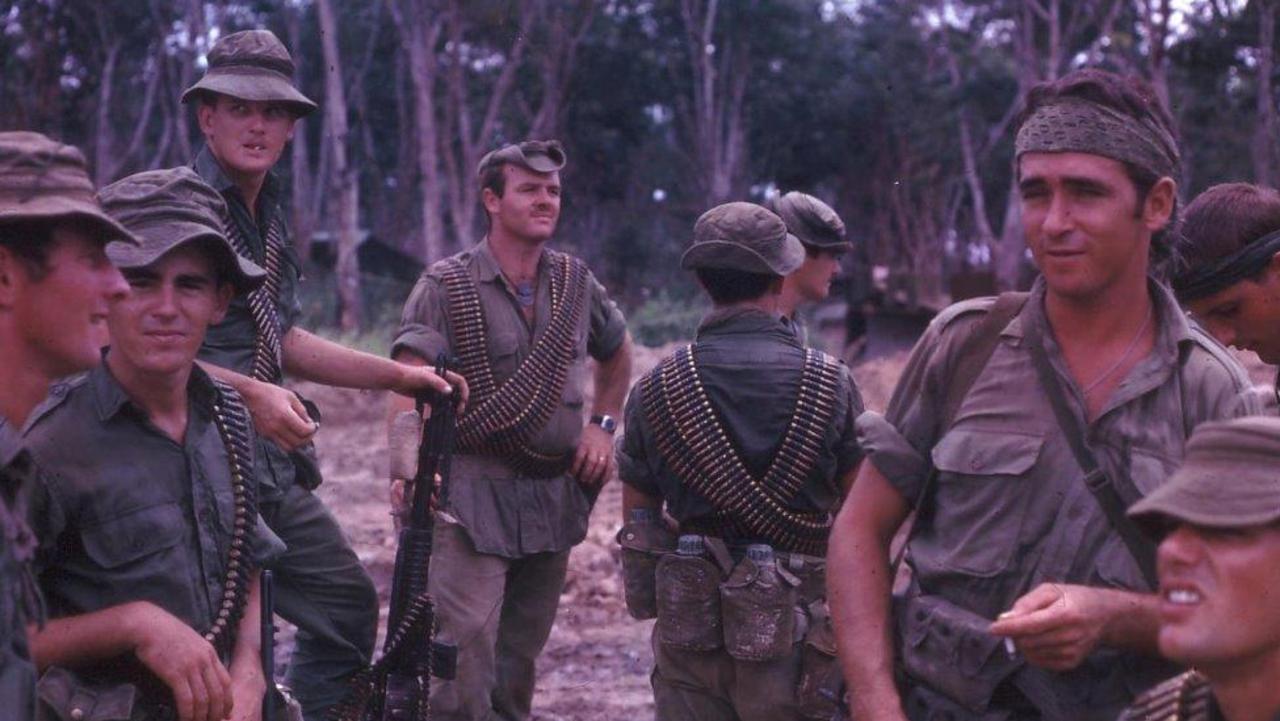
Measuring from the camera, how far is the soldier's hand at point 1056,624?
9.95 feet

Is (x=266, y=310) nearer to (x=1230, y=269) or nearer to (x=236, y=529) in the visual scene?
(x=236, y=529)

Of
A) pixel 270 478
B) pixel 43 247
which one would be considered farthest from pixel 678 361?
pixel 43 247

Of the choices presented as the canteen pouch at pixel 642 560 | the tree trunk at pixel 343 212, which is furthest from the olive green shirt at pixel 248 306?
the tree trunk at pixel 343 212

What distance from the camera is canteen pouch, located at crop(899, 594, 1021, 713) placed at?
3357 mm

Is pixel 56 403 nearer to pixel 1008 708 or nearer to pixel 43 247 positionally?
pixel 43 247

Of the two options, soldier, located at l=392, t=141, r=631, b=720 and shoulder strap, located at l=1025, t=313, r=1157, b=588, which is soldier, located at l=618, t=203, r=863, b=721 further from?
shoulder strap, located at l=1025, t=313, r=1157, b=588

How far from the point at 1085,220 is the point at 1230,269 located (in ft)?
3.93

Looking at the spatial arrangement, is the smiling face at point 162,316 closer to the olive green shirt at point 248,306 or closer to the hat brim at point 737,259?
the olive green shirt at point 248,306

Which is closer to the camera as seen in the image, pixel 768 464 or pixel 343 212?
pixel 768 464

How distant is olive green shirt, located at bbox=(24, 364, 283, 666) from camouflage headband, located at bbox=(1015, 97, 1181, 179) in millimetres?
2096

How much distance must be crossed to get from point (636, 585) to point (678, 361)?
0.80m

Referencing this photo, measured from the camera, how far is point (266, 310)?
18.4ft

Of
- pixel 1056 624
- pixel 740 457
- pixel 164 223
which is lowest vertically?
pixel 740 457

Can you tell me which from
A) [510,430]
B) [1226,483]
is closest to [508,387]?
[510,430]
